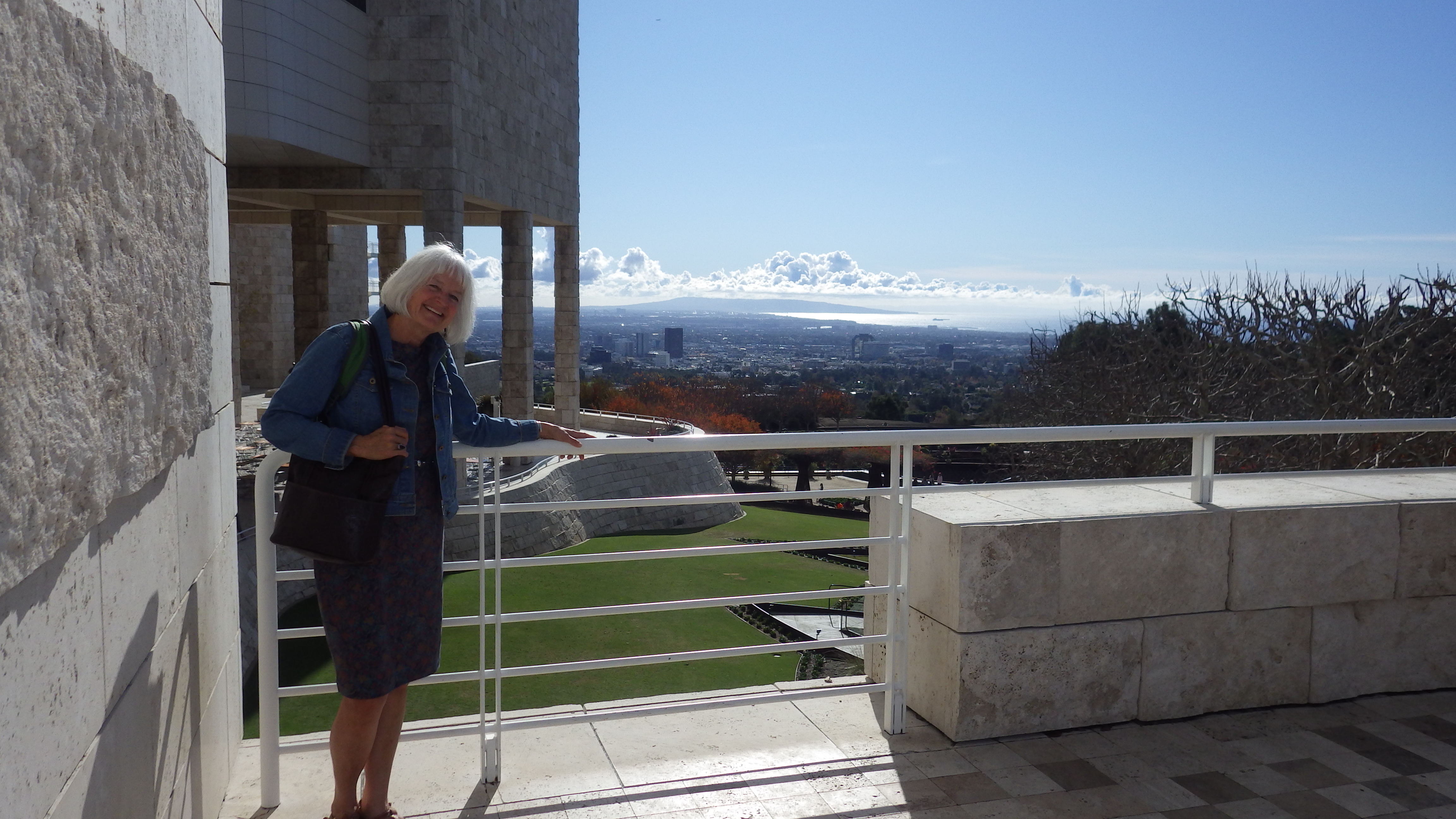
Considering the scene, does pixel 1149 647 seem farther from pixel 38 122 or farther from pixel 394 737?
pixel 38 122

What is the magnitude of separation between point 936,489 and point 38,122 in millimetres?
2991

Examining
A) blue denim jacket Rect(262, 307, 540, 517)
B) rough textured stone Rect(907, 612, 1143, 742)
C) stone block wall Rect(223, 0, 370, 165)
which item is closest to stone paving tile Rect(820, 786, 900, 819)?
rough textured stone Rect(907, 612, 1143, 742)

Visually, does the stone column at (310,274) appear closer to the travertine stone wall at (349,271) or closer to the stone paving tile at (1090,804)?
the travertine stone wall at (349,271)

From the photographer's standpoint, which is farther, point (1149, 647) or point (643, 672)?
point (643, 672)

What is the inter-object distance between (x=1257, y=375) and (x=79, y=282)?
2421cm

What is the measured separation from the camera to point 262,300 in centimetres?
2748

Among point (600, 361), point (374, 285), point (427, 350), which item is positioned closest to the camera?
point (427, 350)

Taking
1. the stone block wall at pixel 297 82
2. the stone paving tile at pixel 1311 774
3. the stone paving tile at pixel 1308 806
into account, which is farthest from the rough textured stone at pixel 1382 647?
the stone block wall at pixel 297 82

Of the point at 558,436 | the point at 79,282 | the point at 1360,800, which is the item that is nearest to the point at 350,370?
the point at 558,436

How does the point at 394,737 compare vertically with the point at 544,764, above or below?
above

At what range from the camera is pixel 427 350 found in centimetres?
271

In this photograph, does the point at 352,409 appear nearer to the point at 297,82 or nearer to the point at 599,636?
the point at 599,636

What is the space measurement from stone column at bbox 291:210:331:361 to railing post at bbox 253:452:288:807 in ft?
56.9

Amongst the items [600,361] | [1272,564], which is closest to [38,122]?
[1272,564]
